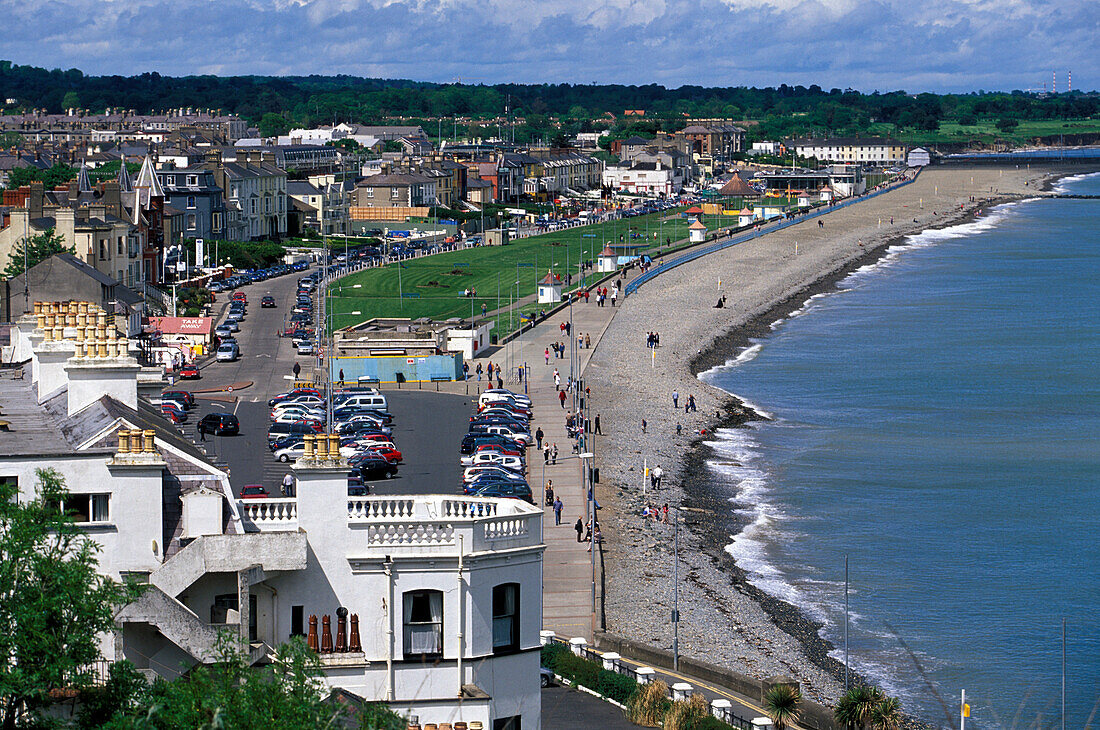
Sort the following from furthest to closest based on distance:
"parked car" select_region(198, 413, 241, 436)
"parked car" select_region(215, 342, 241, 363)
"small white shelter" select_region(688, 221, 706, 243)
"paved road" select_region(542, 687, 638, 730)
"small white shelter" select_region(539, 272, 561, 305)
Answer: "small white shelter" select_region(688, 221, 706, 243), "small white shelter" select_region(539, 272, 561, 305), "parked car" select_region(215, 342, 241, 363), "parked car" select_region(198, 413, 241, 436), "paved road" select_region(542, 687, 638, 730)

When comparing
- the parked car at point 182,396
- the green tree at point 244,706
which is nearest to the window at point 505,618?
the green tree at point 244,706

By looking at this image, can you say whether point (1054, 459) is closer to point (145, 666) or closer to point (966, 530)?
point (966, 530)

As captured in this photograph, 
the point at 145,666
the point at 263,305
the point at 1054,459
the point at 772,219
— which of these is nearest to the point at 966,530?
the point at 1054,459

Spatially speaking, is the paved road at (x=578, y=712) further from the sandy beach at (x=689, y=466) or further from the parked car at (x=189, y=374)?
the parked car at (x=189, y=374)

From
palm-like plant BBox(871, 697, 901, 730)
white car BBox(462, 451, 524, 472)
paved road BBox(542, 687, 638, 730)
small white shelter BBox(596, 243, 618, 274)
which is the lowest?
white car BBox(462, 451, 524, 472)

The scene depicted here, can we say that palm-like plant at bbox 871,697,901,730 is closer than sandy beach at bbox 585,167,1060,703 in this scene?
Yes

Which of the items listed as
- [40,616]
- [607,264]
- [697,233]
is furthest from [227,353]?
[697,233]

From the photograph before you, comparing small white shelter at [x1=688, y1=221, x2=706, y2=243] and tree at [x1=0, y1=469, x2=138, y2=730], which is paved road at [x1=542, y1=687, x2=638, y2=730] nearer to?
tree at [x1=0, y1=469, x2=138, y2=730]

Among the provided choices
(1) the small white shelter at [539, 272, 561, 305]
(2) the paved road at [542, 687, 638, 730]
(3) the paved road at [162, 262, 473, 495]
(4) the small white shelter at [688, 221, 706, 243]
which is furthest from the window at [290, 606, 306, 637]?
(4) the small white shelter at [688, 221, 706, 243]
